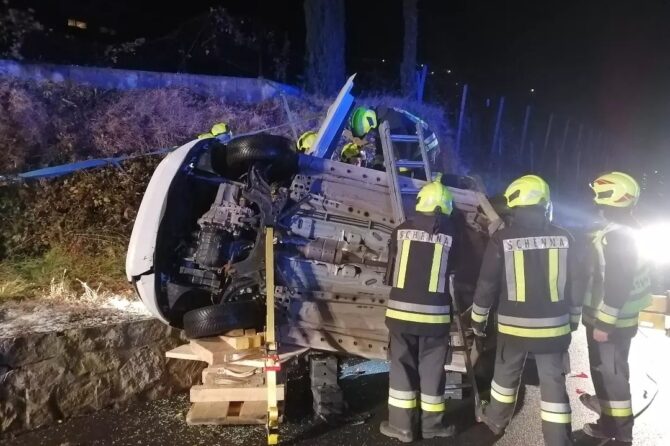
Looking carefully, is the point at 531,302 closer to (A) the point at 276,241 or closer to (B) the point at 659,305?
(A) the point at 276,241

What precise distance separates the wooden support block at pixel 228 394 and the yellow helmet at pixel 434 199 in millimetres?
1668

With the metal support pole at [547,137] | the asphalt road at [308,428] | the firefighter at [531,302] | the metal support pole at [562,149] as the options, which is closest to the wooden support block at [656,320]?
the asphalt road at [308,428]

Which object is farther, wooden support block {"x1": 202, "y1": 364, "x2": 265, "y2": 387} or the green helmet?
the green helmet

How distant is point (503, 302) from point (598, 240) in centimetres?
89

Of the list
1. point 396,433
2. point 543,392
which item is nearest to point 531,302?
point 543,392

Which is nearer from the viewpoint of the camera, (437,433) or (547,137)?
(437,433)

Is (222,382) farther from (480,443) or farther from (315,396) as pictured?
(480,443)

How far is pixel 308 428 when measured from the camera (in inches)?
152

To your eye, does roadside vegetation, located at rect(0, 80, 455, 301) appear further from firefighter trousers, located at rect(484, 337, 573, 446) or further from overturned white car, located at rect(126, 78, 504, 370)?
firefighter trousers, located at rect(484, 337, 573, 446)

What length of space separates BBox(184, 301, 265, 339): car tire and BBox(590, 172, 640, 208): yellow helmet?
2794 millimetres

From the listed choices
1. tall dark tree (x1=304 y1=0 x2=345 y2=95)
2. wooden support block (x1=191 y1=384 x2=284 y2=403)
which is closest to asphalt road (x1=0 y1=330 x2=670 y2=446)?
wooden support block (x1=191 y1=384 x2=284 y2=403)

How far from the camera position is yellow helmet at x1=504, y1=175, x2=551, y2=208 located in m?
3.64

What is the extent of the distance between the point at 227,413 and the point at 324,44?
8.02 m

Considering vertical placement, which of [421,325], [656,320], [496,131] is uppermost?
[496,131]
